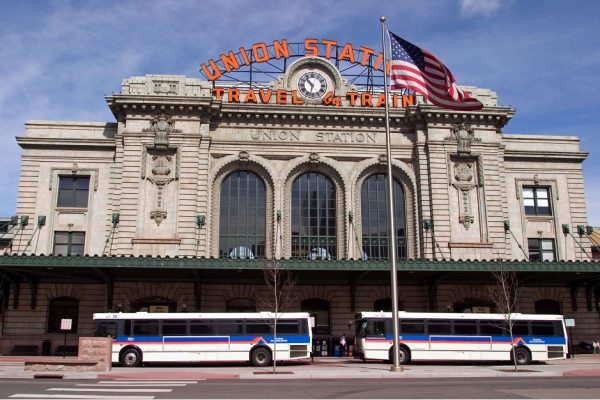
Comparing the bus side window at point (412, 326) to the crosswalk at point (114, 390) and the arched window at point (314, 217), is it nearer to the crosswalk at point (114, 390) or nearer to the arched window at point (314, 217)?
the arched window at point (314, 217)

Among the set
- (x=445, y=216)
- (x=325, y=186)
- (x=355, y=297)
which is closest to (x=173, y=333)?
(x=355, y=297)

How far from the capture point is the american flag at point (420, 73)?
95.8 ft

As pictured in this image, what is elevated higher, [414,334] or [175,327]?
[175,327]

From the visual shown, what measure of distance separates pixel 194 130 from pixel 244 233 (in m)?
8.06

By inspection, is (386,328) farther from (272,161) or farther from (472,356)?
(272,161)

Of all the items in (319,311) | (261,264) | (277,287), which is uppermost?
(261,264)

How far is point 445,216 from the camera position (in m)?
42.9

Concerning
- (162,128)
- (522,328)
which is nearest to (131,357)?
(162,128)

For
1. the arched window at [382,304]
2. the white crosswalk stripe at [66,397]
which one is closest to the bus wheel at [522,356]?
the arched window at [382,304]

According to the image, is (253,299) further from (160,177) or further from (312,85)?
(312,85)

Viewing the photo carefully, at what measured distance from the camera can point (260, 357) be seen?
3212 cm

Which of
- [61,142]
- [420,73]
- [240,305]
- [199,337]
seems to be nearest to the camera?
[420,73]

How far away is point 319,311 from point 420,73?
62.2 ft

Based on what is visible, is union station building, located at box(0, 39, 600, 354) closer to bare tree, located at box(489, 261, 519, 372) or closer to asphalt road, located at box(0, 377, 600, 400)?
bare tree, located at box(489, 261, 519, 372)
